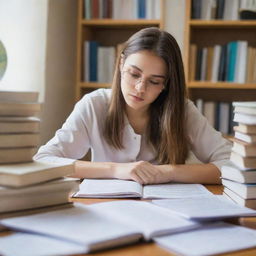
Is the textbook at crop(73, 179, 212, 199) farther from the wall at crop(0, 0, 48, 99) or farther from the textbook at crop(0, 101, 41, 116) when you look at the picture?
the wall at crop(0, 0, 48, 99)

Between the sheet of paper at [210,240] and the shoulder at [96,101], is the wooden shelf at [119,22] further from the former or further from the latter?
the sheet of paper at [210,240]

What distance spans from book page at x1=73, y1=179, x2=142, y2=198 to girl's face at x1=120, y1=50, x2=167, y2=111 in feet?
1.34

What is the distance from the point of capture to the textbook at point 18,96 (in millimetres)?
1070

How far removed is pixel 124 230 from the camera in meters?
0.88

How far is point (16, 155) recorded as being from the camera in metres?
1.08

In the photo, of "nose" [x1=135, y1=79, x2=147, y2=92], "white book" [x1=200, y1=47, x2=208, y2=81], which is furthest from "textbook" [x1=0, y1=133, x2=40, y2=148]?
"white book" [x1=200, y1=47, x2=208, y2=81]

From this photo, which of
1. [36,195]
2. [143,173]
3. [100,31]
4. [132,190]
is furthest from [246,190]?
[100,31]

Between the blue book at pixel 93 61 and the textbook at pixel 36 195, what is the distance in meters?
2.08

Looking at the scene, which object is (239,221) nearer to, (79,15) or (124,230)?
(124,230)

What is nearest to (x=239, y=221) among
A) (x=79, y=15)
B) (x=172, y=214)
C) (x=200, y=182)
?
(x=172, y=214)

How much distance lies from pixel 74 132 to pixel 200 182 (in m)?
0.59

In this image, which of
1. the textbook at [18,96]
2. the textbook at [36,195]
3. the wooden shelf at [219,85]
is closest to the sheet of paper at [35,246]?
the textbook at [36,195]

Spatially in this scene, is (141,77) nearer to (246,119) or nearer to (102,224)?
(246,119)

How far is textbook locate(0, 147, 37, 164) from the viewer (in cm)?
106
